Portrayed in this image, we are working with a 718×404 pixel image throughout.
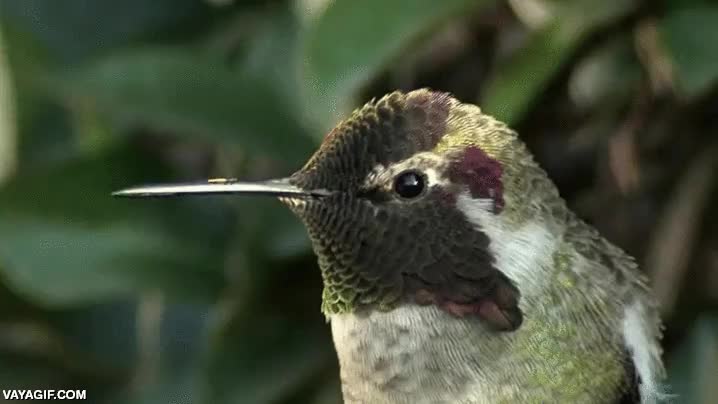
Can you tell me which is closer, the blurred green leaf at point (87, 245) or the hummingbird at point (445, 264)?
the hummingbird at point (445, 264)

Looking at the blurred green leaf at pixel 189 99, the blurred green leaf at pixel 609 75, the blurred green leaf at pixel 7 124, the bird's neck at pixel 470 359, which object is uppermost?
the blurred green leaf at pixel 7 124

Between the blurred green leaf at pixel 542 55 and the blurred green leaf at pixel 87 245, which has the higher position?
Result: the blurred green leaf at pixel 87 245

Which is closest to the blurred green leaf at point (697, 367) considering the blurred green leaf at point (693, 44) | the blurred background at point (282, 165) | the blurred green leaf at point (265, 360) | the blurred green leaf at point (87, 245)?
the blurred background at point (282, 165)

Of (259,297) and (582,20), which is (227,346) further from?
(582,20)

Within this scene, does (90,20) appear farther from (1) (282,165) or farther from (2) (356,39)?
(2) (356,39)

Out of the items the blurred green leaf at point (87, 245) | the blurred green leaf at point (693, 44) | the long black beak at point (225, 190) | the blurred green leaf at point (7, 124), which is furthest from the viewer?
the blurred green leaf at point (7, 124)

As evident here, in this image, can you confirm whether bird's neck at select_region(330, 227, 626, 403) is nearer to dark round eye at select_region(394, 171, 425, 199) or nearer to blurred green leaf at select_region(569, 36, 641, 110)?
dark round eye at select_region(394, 171, 425, 199)

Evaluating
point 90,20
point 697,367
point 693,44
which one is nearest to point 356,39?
point 693,44

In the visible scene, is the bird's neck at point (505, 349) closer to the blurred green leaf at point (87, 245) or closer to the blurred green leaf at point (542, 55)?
the blurred green leaf at point (542, 55)
